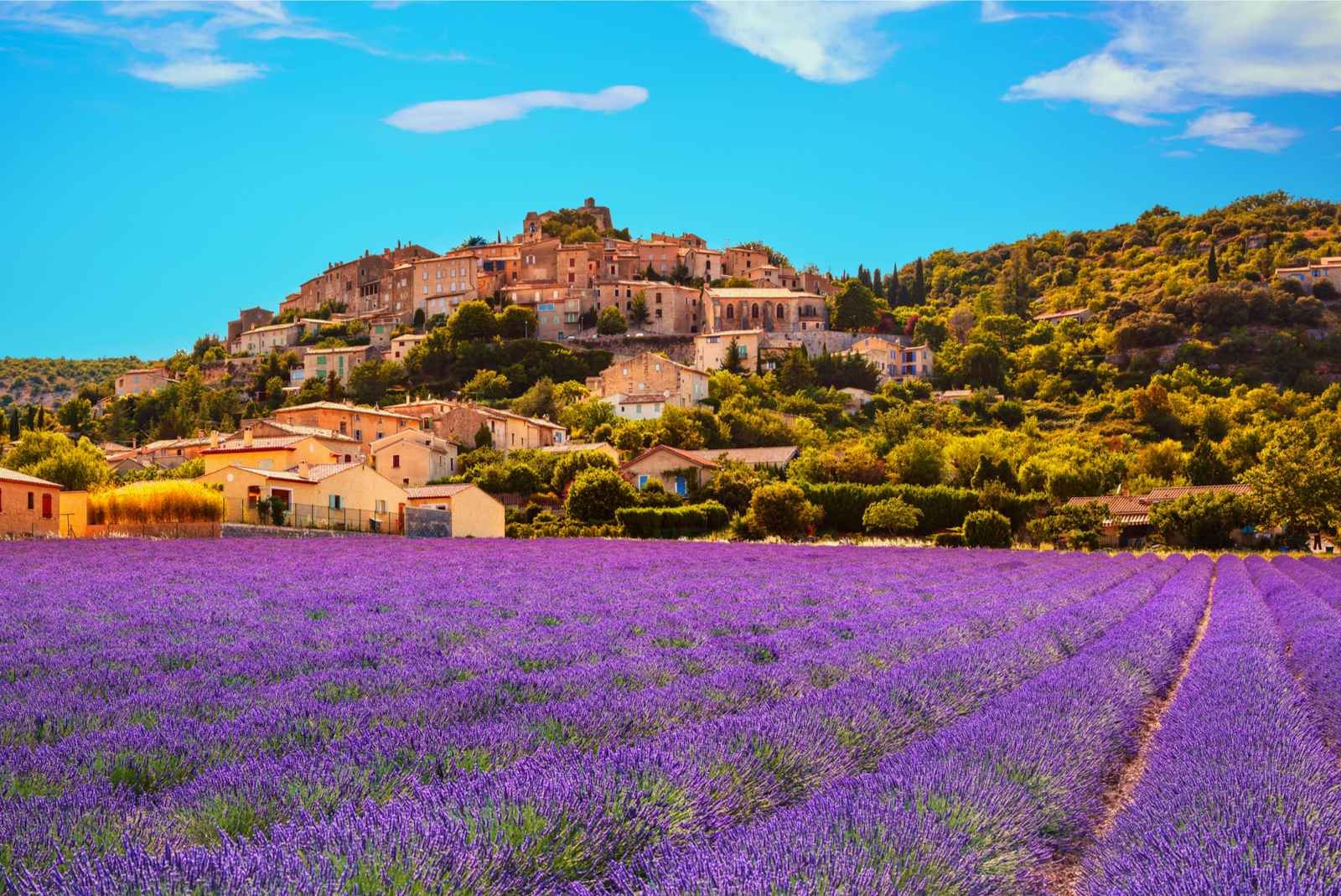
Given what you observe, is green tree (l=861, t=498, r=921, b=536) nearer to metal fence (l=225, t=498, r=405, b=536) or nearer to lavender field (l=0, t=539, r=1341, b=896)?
metal fence (l=225, t=498, r=405, b=536)

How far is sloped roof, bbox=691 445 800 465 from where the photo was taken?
197 ft

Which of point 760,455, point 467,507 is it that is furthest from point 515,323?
point 467,507

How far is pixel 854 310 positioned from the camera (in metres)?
108

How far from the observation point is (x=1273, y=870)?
3102mm

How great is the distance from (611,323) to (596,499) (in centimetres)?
6023

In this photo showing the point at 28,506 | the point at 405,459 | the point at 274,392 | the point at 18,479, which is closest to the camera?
the point at 18,479

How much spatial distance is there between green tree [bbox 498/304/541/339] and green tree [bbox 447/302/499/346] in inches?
45.8

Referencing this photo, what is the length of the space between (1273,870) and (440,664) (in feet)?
18.0

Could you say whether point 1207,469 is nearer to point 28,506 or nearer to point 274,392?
point 28,506

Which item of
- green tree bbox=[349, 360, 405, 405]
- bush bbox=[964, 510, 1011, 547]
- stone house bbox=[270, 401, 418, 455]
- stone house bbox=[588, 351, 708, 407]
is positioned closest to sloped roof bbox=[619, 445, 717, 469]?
bush bbox=[964, 510, 1011, 547]

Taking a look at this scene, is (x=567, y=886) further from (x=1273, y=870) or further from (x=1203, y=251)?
(x=1203, y=251)

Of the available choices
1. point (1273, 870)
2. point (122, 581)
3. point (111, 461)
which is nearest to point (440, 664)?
point (1273, 870)

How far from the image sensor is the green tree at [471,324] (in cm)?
9881

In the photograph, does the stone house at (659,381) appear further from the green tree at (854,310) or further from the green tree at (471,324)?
the green tree at (854,310)
